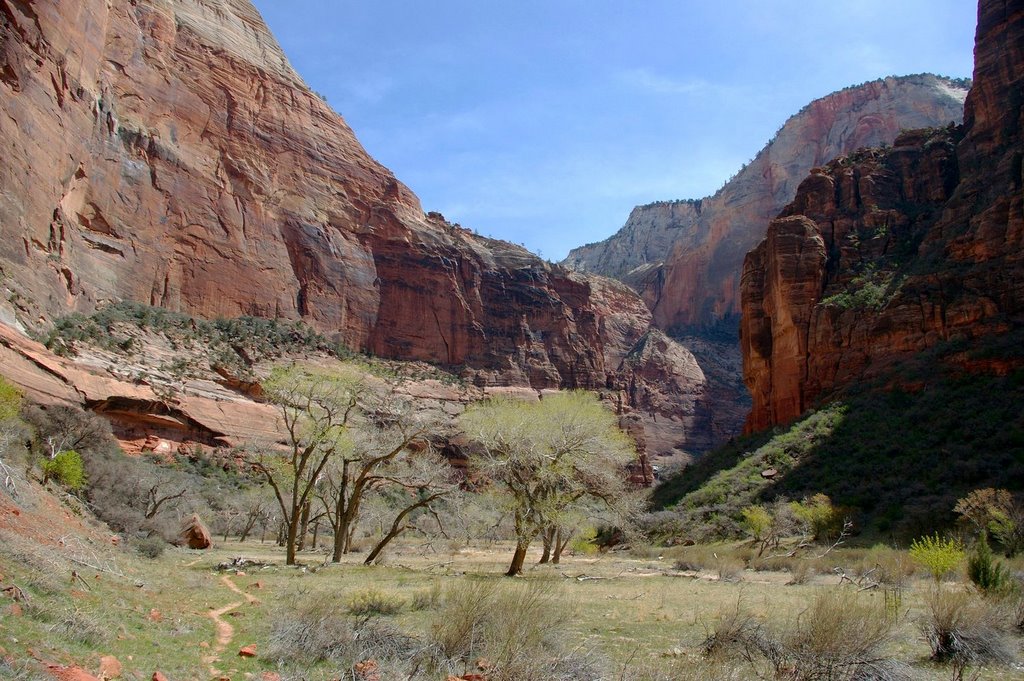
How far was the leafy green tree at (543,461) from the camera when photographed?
55.4ft

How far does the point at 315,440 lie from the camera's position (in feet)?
58.1

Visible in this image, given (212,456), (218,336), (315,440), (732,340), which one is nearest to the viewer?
(315,440)

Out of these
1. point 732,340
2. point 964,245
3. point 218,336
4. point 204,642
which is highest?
point 732,340

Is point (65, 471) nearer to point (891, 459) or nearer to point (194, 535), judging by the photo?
point (194, 535)

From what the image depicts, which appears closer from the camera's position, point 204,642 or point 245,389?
point 204,642

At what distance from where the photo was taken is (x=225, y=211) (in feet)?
Answer: 182

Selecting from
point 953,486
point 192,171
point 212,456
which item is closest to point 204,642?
point 953,486

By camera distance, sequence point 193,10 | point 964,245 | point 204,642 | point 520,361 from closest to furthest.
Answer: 1. point 204,642
2. point 964,245
3. point 193,10
4. point 520,361

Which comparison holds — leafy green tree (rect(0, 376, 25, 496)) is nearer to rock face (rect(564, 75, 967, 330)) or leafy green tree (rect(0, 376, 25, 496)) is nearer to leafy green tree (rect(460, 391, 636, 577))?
leafy green tree (rect(460, 391, 636, 577))

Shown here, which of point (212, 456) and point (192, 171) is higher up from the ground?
point (192, 171)

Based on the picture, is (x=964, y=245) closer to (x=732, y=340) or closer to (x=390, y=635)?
(x=390, y=635)

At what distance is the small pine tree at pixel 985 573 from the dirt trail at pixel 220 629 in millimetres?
9568

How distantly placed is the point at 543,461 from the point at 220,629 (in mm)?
10446

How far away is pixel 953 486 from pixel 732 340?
88.9m
